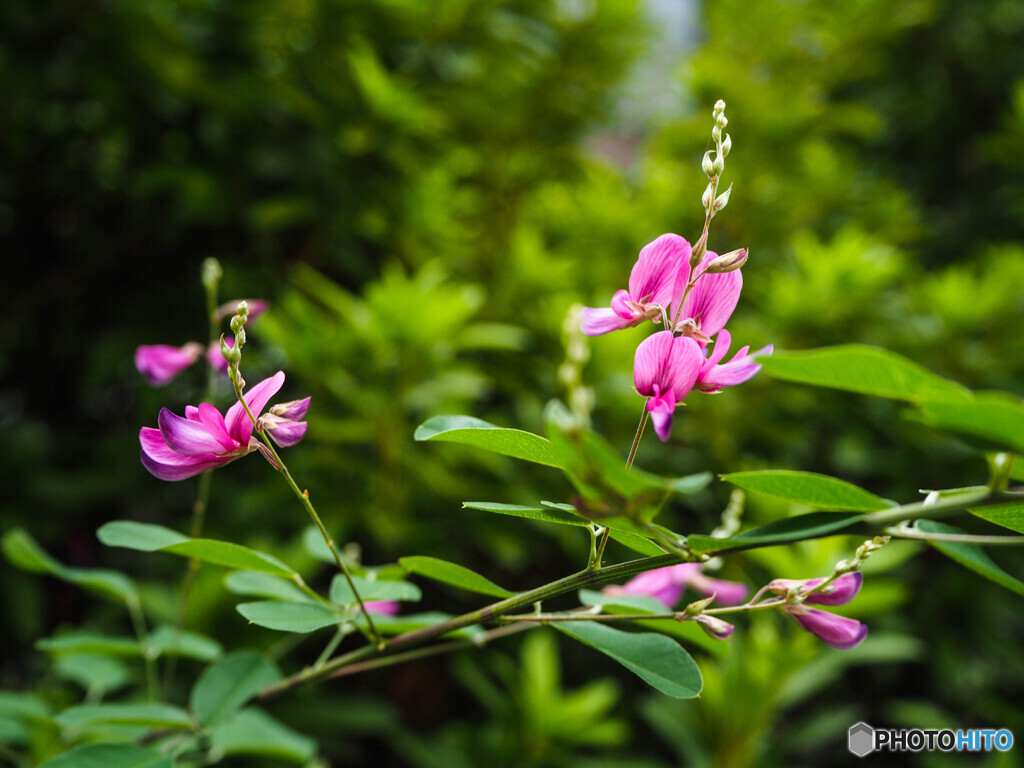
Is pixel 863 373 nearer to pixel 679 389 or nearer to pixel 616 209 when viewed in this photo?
pixel 679 389

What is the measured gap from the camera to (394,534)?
1.17m

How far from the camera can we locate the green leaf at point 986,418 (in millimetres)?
239

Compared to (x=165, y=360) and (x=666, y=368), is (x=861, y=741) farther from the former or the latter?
(x=165, y=360)

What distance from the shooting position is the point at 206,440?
0.34m

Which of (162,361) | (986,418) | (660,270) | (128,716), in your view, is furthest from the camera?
(162,361)

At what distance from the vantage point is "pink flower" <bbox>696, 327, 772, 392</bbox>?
32 centimetres

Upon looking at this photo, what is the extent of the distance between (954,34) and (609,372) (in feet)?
7.35

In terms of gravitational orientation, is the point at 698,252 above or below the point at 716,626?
above

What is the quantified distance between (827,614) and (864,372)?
17 centimetres

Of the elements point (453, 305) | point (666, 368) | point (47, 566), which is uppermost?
→ point (453, 305)

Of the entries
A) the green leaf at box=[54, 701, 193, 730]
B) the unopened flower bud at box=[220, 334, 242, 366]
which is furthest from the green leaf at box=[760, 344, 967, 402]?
the green leaf at box=[54, 701, 193, 730]

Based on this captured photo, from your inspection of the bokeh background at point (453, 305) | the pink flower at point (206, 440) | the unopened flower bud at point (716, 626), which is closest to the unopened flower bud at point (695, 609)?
the unopened flower bud at point (716, 626)

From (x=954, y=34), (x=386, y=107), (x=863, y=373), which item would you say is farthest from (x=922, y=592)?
(x=954, y=34)

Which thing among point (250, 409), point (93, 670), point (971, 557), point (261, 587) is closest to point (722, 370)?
point (971, 557)
